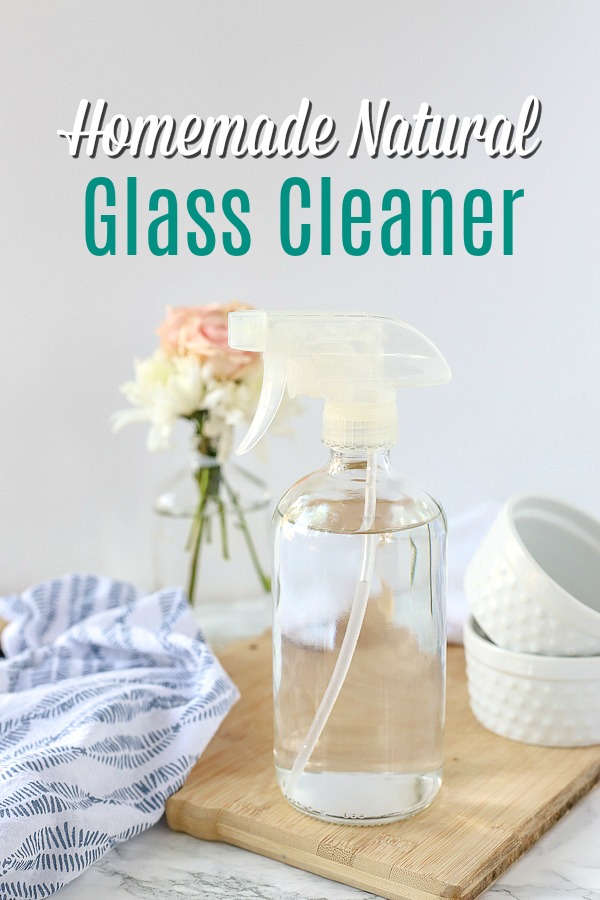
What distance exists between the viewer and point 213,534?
1.06 meters

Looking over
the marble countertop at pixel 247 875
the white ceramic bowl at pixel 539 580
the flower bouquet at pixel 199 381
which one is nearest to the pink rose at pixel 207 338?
the flower bouquet at pixel 199 381

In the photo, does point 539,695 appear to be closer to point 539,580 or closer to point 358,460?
point 539,580

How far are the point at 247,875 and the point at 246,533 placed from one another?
446 millimetres

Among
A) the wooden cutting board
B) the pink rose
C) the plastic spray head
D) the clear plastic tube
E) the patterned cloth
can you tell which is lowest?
the wooden cutting board

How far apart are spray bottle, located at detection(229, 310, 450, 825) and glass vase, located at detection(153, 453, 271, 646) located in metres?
0.36

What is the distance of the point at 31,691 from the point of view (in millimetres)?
809

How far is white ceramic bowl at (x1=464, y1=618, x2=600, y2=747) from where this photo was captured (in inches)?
29.6

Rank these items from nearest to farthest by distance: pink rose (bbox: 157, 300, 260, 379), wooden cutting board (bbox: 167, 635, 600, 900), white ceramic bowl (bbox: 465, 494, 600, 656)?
wooden cutting board (bbox: 167, 635, 600, 900), white ceramic bowl (bbox: 465, 494, 600, 656), pink rose (bbox: 157, 300, 260, 379)

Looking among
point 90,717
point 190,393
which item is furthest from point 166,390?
point 90,717

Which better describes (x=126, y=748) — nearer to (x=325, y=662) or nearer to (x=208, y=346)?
(x=325, y=662)

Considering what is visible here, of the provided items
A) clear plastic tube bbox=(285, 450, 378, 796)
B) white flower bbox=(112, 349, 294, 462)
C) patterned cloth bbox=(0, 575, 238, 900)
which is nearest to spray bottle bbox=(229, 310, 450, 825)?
clear plastic tube bbox=(285, 450, 378, 796)

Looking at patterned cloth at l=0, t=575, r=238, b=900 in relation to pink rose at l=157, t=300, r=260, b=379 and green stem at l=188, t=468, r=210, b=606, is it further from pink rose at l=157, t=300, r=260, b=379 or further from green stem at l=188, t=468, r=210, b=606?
pink rose at l=157, t=300, r=260, b=379

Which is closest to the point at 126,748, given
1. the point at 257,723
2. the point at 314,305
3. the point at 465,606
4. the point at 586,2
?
the point at 257,723

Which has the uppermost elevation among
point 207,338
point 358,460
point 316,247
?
point 316,247
